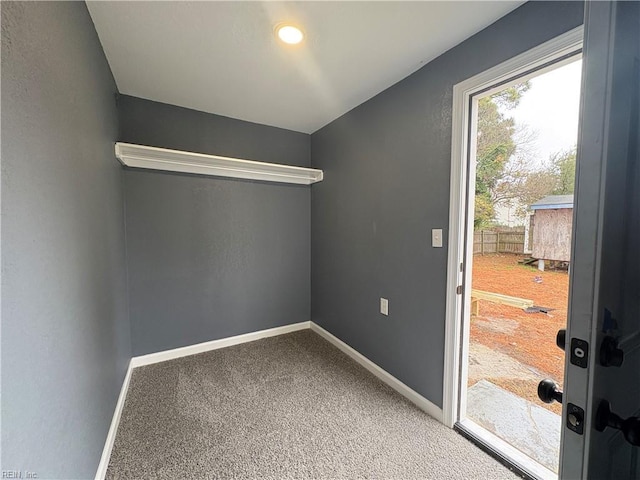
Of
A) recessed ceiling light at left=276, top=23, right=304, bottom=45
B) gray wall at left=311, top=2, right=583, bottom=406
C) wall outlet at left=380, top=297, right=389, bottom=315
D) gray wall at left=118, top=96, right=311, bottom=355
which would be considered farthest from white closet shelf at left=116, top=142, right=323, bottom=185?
wall outlet at left=380, top=297, right=389, bottom=315

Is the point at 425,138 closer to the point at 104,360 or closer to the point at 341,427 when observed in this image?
the point at 341,427

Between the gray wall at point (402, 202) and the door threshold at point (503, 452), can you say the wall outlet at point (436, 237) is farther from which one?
the door threshold at point (503, 452)

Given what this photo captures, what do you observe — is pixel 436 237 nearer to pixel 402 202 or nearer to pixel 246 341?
pixel 402 202

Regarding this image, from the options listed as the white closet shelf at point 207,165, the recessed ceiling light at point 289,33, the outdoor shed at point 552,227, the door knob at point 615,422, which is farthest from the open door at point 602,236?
the white closet shelf at point 207,165

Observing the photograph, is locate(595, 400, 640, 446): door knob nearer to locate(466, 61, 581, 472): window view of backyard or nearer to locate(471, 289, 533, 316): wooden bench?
locate(466, 61, 581, 472): window view of backyard

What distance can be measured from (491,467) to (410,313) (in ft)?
2.91

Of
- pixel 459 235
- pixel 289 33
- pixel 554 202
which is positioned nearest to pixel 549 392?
pixel 459 235

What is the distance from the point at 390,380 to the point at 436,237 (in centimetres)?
119

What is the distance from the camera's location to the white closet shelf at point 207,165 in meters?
2.06

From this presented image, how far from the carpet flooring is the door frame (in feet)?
1.01

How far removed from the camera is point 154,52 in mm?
1651

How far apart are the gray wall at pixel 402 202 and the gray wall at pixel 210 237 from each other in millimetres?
502

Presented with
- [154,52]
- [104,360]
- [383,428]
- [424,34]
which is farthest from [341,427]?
[154,52]

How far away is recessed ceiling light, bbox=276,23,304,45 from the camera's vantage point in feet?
4.72
